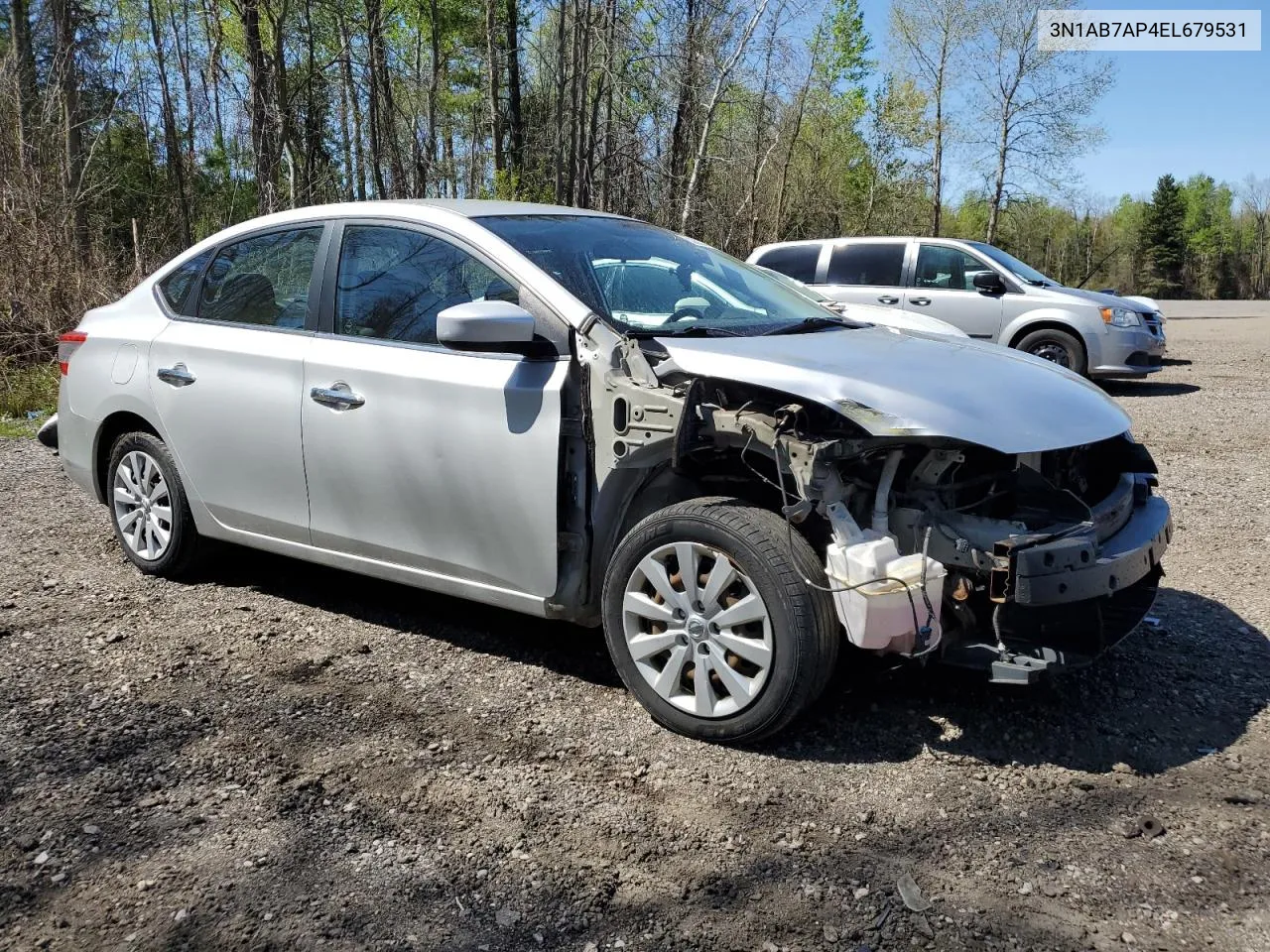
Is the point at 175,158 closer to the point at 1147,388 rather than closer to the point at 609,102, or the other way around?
the point at 609,102

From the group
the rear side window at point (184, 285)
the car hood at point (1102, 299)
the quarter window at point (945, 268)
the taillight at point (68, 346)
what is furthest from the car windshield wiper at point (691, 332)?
the car hood at point (1102, 299)

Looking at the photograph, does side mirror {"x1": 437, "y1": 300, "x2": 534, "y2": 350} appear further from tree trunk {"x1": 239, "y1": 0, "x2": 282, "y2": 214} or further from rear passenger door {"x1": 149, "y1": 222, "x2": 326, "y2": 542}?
tree trunk {"x1": 239, "y1": 0, "x2": 282, "y2": 214}

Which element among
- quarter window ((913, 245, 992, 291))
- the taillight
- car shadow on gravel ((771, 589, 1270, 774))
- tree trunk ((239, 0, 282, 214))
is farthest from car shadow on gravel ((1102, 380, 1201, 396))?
tree trunk ((239, 0, 282, 214))

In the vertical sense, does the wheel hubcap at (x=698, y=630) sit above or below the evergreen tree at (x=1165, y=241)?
below

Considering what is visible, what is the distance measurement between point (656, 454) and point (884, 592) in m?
0.88

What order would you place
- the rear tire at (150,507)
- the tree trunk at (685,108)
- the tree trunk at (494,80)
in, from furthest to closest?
the tree trunk at (494,80) → the tree trunk at (685,108) → the rear tire at (150,507)

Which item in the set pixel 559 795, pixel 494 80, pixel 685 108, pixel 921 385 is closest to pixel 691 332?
pixel 921 385

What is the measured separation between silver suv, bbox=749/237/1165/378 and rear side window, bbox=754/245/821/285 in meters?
0.02

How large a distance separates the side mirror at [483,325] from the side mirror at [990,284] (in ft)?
31.9

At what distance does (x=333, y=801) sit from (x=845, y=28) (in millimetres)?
35514

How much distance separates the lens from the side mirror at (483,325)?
3357 millimetres

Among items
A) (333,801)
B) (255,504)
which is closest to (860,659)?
(333,801)

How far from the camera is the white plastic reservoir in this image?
2.98m

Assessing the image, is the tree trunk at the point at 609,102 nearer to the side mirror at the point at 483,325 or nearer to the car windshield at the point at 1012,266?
the car windshield at the point at 1012,266
